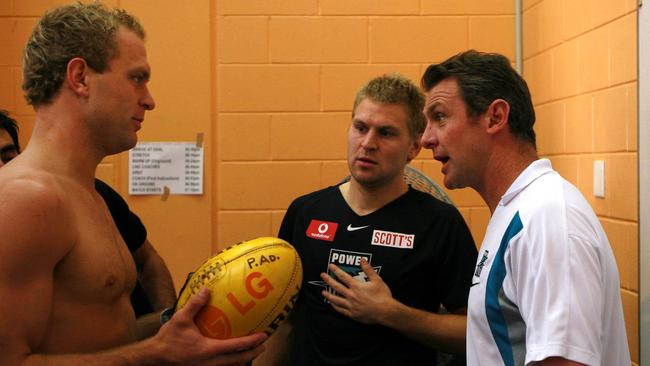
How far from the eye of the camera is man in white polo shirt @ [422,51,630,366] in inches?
44.6

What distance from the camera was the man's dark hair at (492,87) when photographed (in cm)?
→ 146

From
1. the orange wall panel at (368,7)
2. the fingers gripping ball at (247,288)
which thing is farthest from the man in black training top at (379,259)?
the orange wall panel at (368,7)

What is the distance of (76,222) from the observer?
4.47 ft

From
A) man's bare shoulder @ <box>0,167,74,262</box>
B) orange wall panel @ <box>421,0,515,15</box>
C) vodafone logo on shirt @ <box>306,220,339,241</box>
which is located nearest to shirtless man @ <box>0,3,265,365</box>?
man's bare shoulder @ <box>0,167,74,262</box>

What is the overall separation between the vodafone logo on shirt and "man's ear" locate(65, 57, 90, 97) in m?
0.82

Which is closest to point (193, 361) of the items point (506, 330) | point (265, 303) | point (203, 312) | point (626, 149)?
point (203, 312)

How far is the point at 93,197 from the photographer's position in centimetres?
151

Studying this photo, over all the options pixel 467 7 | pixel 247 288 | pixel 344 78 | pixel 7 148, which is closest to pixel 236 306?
pixel 247 288

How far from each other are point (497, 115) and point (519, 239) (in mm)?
340

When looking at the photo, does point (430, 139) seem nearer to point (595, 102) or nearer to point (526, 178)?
point (526, 178)

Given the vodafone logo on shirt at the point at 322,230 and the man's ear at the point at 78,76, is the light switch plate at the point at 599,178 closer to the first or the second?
the vodafone logo on shirt at the point at 322,230

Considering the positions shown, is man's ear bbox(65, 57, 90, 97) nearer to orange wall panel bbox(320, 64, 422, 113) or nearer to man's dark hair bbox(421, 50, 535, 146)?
man's dark hair bbox(421, 50, 535, 146)

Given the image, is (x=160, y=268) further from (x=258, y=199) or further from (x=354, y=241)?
(x=258, y=199)

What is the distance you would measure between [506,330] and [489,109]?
1.59ft
